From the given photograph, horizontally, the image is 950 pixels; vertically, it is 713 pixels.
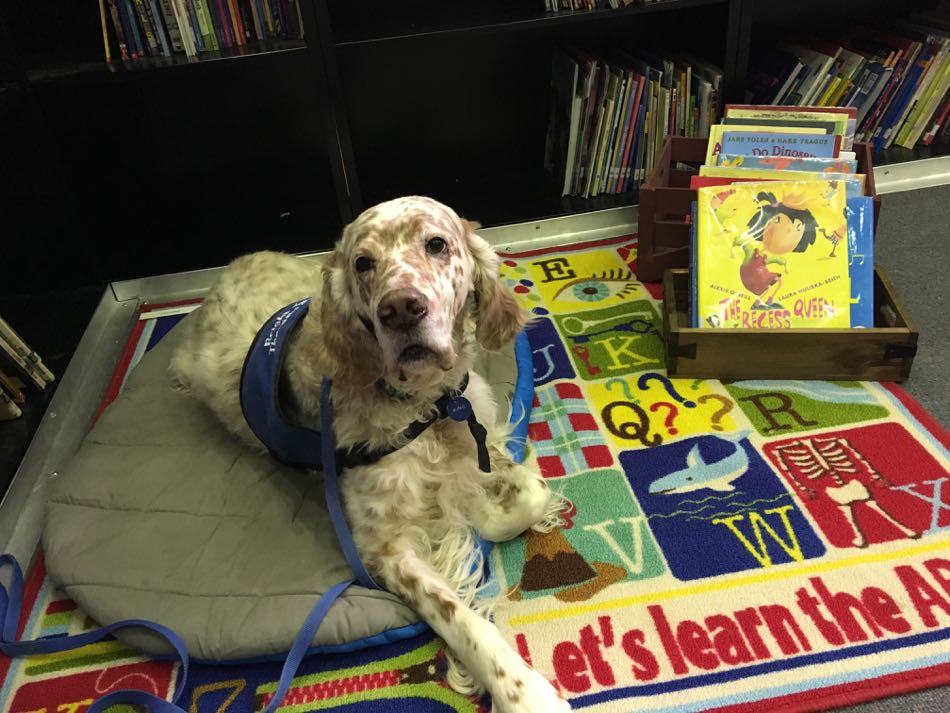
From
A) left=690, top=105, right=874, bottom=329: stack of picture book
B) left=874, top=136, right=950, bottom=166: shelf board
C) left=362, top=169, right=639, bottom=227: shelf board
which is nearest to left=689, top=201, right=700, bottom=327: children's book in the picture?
left=690, top=105, right=874, bottom=329: stack of picture book

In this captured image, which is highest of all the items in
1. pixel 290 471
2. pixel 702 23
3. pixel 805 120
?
pixel 702 23

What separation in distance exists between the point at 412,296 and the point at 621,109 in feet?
5.76

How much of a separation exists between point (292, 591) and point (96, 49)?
2107 mm

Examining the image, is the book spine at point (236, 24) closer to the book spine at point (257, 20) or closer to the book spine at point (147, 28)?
the book spine at point (257, 20)

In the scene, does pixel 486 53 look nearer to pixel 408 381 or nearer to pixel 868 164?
pixel 868 164

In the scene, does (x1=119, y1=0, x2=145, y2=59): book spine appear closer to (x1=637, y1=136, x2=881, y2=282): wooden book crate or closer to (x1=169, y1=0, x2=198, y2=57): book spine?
(x1=169, y1=0, x2=198, y2=57): book spine

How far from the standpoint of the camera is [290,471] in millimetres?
1817

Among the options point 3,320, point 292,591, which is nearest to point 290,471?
point 292,591

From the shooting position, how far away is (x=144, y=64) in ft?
7.59

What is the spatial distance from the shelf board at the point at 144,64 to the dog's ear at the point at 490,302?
123cm

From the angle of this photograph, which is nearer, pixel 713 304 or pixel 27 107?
pixel 713 304

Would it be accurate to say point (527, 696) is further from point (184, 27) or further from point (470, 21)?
point (184, 27)

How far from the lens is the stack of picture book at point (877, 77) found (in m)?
2.73

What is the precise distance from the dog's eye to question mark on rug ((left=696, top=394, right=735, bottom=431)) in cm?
89
